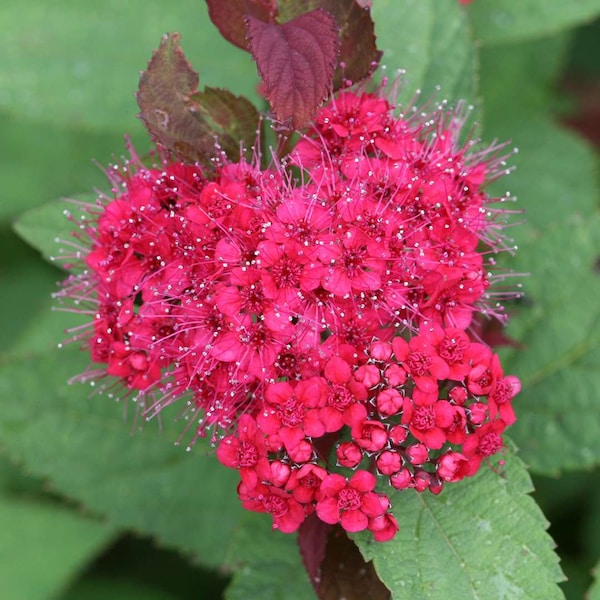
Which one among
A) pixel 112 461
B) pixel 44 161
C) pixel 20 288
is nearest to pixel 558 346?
pixel 112 461

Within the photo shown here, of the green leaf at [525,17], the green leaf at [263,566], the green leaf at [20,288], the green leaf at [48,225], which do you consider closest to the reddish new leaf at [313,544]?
the green leaf at [263,566]

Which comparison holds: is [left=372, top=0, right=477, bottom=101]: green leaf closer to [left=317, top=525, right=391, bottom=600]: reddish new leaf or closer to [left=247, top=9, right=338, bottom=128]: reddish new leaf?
[left=247, top=9, right=338, bottom=128]: reddish new leaf

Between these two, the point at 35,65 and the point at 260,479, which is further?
the point at 35,65

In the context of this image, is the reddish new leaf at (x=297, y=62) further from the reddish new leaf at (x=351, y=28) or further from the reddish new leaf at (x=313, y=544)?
the reddish new leaf at (x=313, y=544)

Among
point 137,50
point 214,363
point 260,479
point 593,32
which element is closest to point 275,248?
point 214,363

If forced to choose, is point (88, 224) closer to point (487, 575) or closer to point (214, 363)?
point (214, 363)

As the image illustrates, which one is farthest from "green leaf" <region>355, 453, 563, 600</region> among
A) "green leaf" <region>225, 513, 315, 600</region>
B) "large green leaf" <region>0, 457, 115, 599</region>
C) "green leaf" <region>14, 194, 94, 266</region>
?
Answer: "large green leaf" <region>0, 457, 115, 599</region>
